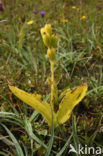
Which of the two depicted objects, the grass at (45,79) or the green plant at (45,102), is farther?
the grass at (45,79)

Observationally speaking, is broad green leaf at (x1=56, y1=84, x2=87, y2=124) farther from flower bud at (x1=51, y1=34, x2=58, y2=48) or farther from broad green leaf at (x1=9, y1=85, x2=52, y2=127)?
flower bud at (x1=51, y1=34, x2=58, y2=48)

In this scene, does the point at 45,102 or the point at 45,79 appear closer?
the point at 45,102

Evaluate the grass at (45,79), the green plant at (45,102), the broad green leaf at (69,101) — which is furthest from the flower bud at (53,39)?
the grass at (45,79)

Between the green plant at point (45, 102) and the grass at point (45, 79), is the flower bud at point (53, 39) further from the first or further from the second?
the grass at point (45, 79)

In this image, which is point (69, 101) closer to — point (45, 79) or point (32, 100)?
point (32, 100)

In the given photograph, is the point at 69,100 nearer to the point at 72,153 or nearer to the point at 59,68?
the point at 72,153

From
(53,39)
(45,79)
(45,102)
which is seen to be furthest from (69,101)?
(45,79)

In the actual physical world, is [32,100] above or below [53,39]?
below
